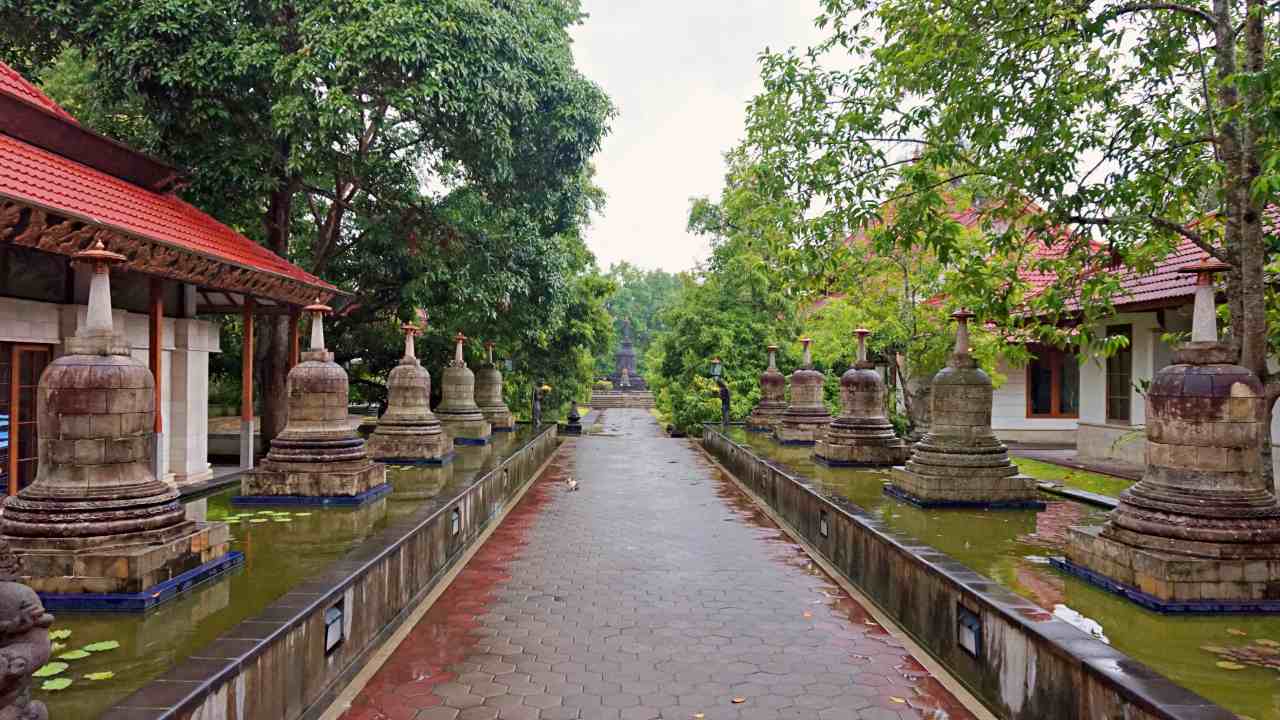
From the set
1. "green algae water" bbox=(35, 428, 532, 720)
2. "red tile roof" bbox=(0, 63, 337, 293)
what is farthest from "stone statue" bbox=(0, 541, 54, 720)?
"red tile roof" bbox=(0, 63, 337, 293)

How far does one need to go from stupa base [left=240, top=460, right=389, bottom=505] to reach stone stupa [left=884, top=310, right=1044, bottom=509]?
7.35 metres

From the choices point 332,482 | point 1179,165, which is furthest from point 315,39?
point 1179,165

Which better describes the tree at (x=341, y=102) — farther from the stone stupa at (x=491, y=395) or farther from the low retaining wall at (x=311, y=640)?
the low retaining wall at (x=311, y=640)

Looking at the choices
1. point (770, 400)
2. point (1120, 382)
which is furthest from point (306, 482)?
point (1120, 382)

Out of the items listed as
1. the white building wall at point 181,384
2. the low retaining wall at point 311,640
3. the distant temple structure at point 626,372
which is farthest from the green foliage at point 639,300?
the low retaining wall at point 311,640

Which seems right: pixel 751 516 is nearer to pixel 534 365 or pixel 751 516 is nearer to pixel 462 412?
pixel 462 412

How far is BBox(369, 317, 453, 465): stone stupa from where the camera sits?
49.9 ft

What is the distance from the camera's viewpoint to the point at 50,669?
15.8 feet

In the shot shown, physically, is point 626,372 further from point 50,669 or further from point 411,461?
point 50,669

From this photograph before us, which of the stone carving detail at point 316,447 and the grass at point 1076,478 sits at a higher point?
the stone carving detail at point 316,447

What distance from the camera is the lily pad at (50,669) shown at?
15.4 ft

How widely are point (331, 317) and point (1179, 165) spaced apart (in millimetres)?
16924

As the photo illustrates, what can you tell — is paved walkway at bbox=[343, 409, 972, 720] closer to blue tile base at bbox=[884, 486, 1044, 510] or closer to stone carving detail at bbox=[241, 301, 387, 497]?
blue tile base at bbox=[884, 486, 1044, 510]

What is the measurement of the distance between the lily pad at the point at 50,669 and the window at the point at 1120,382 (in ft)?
58.4
